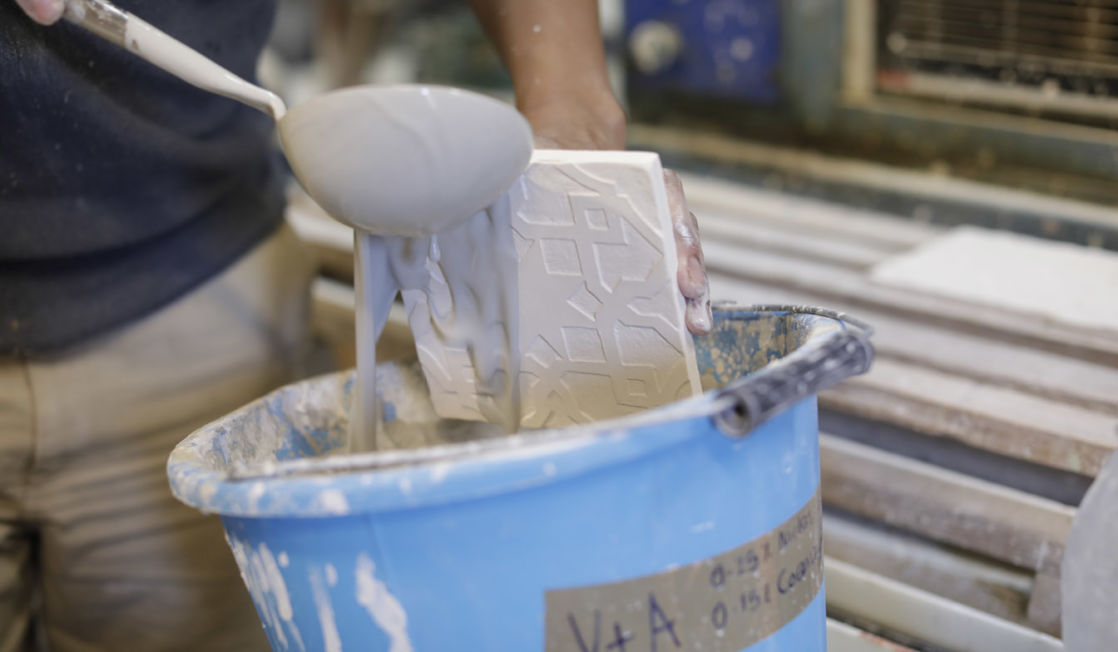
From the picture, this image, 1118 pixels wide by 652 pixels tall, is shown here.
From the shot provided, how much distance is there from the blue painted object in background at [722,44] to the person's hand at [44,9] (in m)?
1.59

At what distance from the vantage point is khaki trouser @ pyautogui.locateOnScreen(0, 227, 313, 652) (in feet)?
3.41

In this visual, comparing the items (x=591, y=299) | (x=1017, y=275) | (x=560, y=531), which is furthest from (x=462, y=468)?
(x=1017, y=275)

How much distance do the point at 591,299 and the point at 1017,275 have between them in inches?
29.8

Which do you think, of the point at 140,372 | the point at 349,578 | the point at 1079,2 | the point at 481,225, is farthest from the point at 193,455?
the point at 1079,2

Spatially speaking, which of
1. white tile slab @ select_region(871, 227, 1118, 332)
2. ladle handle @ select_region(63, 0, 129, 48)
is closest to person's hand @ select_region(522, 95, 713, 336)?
ladle handle @ select_region(63, 0, 129, 48)

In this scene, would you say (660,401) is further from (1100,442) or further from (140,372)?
(140,372)

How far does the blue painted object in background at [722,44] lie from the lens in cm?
215

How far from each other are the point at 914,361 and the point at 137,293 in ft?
2.67

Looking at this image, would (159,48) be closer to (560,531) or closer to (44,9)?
(44,9)

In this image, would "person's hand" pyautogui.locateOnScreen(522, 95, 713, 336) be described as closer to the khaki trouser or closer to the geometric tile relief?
the geometric tile relief

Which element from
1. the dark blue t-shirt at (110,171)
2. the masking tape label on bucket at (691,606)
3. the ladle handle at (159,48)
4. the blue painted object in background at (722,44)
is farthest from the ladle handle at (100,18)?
the blue painted object in background at (722,44)

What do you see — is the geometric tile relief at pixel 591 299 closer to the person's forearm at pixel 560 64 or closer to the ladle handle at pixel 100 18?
the person's forearm at pixel 560 64

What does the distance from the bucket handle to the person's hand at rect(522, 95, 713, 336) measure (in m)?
0.15

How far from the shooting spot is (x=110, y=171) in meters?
0.98
